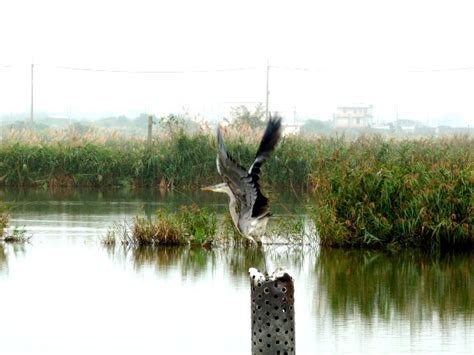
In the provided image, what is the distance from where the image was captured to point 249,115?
41250 mm

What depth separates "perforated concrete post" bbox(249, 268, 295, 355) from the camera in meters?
8.50

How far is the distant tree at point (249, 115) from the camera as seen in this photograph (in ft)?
132

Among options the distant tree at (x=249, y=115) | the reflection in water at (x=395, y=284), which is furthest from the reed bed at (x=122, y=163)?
the reflection in water at (x=395, y=284)

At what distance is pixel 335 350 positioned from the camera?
10914 mm

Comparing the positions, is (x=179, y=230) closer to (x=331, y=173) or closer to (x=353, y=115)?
(x=331, y=173)

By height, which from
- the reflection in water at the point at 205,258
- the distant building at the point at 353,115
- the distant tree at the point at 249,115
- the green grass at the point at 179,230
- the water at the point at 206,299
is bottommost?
the water at the point at 206,299

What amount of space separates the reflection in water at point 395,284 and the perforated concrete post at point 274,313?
→ 166 inches

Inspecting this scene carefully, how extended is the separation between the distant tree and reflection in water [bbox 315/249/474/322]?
23431 millimetres

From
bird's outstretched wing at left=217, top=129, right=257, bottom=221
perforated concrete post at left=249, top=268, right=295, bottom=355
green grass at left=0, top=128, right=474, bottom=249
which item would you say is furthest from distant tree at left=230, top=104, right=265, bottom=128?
perforated concrete post at left=249, top=268, right=295, bottom=355

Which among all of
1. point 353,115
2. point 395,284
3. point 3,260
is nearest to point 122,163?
point 3,260

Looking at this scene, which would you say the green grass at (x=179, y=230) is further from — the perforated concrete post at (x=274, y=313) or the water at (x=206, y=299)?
the perforated concrete post at (x=274, y=313)

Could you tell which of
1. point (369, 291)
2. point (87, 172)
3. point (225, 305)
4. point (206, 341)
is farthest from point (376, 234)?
point (87, 172)

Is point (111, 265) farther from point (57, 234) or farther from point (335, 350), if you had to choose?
point (335, 350)

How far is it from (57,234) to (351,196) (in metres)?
5.07
